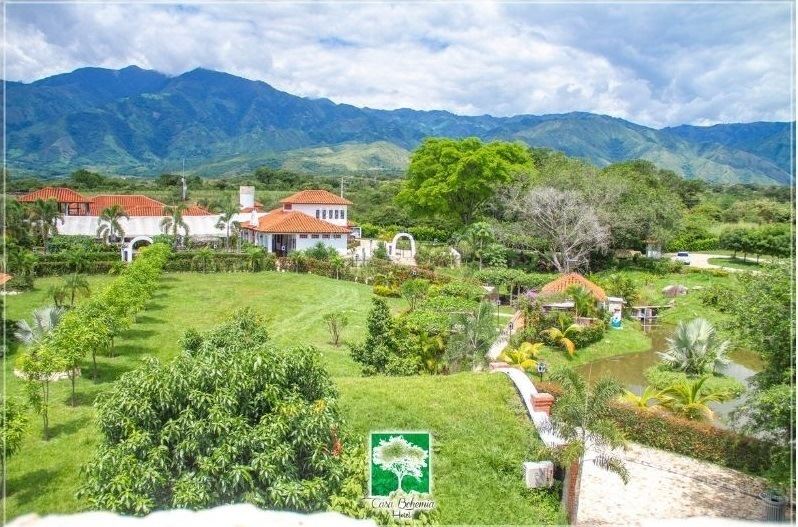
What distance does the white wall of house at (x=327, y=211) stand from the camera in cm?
3612

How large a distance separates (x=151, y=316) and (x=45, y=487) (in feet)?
38.9

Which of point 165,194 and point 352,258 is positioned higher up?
point 165,194

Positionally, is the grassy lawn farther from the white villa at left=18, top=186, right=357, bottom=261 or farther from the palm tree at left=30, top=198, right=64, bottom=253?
the palm tree at left=30, top=198, right=64, bottom=253

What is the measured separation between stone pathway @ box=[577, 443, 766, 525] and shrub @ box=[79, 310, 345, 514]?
3821mm

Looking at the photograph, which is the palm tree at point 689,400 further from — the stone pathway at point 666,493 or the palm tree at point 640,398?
the stone pathway at point 666,493

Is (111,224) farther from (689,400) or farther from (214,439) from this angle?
(214,439)

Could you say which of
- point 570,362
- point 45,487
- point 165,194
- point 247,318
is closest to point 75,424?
point 45,487

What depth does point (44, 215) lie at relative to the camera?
30.2 metres

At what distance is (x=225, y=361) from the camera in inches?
246

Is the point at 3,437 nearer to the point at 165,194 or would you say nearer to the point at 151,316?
the point at 151,316

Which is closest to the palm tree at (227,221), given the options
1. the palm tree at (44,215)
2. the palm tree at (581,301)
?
the palm tree at (44,215)

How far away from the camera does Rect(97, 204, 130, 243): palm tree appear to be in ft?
105

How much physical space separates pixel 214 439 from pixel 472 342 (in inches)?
354

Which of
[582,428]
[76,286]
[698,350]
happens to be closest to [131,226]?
[76,286]
